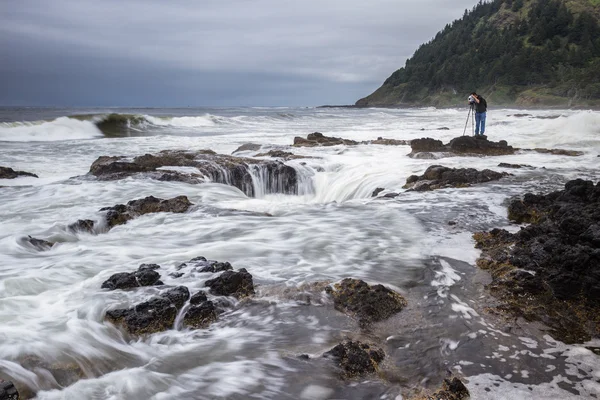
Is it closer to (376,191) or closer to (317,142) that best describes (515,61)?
(317,142)

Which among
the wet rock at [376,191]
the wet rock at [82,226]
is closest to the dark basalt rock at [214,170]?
the wet rock at [376,191]

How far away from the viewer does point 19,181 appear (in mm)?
10609

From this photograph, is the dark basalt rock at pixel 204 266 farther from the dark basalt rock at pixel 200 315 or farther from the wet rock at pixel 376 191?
the wet rock at pixel 376 191

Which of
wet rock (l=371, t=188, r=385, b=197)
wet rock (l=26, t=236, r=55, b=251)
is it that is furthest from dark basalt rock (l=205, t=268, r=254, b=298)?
wet rock (l=371, t=188, r=385, b=197)

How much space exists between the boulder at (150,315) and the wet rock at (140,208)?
134 inches

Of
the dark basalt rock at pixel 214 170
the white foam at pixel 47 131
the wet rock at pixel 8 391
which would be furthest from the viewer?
the white foam at pixel 47 131

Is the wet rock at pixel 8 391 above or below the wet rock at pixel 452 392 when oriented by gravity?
above

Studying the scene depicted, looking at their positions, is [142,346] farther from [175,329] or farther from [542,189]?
[542,189]

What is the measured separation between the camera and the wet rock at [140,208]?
6699 mm

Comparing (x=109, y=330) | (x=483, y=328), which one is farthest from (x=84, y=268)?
(x=483, y=328)

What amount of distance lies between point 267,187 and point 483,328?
8468 millimetres

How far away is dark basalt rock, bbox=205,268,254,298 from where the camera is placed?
3896 millimetres

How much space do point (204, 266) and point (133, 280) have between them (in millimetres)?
695

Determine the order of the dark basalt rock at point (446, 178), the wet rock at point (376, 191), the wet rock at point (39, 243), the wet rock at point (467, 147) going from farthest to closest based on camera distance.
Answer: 1. the wet rock at point (467, 147)
2. the wet rock at point (376, 191)
3. the dark basalt rock at point (446, 178)
4. the wet rock at point (39, 243)
